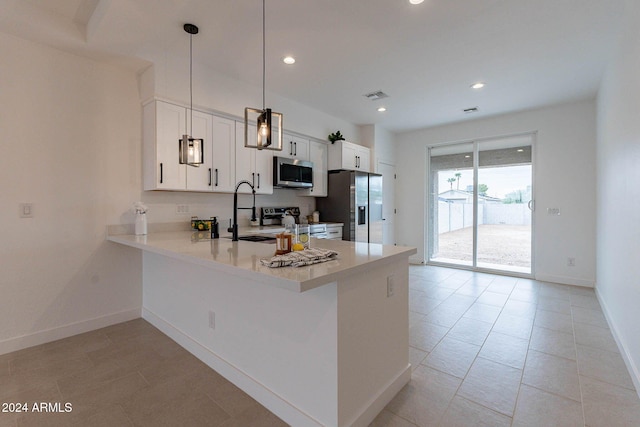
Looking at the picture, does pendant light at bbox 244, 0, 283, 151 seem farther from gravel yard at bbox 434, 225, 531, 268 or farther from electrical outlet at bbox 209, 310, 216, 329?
gravel yard at bbox 434, 225, 531, 268

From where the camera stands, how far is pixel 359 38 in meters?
2.77

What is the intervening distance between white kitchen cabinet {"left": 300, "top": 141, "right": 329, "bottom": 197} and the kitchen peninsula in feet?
8.45

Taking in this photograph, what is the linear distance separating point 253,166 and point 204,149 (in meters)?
0.68

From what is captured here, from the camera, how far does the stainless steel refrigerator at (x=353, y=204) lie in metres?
4.79

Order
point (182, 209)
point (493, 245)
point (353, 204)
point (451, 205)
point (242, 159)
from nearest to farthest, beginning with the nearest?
point (182, 209) → point (242, 159) → point (353, 204) → point (493, 245) → point (451, 205)

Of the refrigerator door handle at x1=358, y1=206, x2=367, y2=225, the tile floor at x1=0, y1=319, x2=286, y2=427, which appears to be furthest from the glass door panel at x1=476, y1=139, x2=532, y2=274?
the tile floor at x1=0, y1=319, x2=286, y2=427

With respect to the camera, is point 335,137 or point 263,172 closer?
point 263,172

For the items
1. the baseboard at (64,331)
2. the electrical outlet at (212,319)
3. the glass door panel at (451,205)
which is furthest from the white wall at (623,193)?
the baseboard at (64,331)

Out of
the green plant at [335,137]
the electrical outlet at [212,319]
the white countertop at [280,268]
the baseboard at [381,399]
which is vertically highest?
the green plant at [335,137]

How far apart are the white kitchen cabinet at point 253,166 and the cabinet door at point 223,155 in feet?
0.24

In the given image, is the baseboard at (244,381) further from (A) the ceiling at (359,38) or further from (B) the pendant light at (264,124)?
(A) the ceiling at (359,38)

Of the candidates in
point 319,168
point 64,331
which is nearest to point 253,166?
point 319,168

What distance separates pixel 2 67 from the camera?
8.04 feet

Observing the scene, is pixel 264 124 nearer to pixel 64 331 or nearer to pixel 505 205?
pixel 64 331
